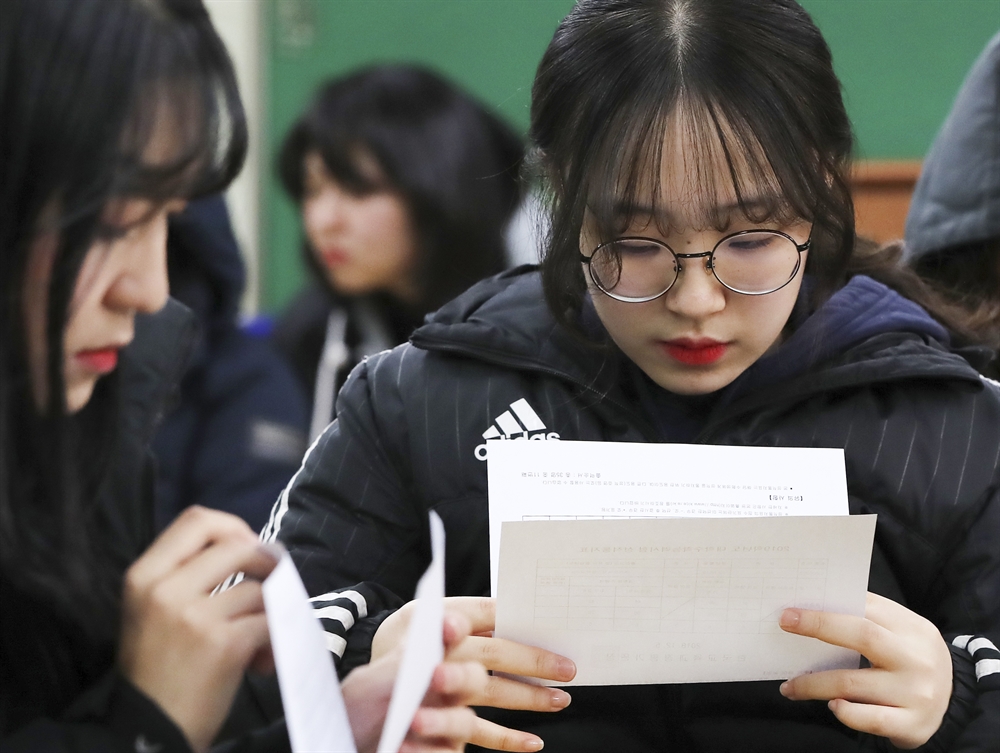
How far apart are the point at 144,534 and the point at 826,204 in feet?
2.40

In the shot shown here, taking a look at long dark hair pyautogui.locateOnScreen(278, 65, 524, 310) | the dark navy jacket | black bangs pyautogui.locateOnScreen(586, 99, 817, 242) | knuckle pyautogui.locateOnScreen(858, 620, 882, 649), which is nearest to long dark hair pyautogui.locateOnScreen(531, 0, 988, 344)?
black bangs pyautogui.locateOnScreen(586, 99, 817, 242)

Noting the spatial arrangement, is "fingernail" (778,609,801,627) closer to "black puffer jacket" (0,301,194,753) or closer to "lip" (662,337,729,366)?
"lip" (662,337,729,366)

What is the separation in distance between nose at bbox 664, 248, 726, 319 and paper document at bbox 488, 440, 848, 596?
119 mm

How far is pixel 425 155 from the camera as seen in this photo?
250 cm

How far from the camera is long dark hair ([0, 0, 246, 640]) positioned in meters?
0.78

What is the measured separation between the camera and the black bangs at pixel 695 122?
3.23 feet

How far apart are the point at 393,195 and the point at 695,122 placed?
5.22 feet

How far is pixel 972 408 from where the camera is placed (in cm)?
110

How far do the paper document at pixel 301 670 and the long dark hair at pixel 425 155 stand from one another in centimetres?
167

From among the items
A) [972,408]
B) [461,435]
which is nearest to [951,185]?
[972,408]

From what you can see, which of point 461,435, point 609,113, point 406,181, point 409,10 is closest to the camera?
point 609,113

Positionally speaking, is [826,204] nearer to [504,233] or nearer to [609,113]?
[609,113]

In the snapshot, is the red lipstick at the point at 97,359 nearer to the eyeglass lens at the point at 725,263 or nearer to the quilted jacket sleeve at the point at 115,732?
the quilted jacket sleeve at the point at 115,732

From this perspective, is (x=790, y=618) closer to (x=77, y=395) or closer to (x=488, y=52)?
(x=77, y=395)
